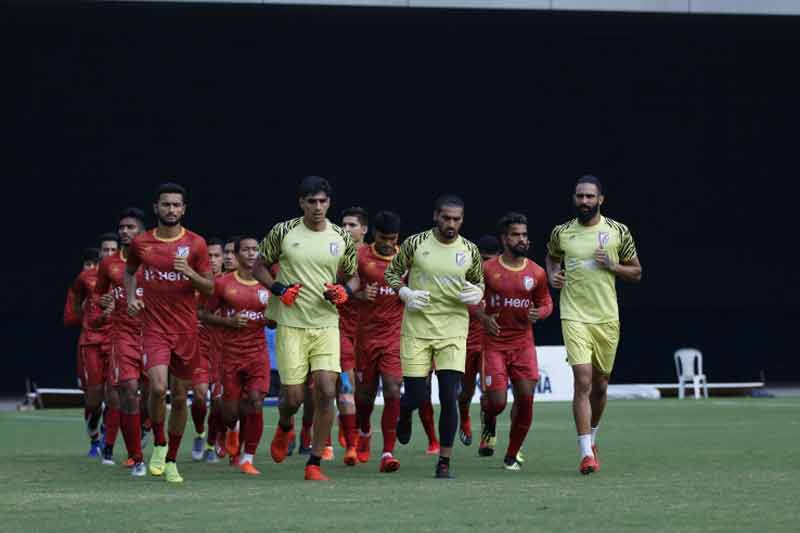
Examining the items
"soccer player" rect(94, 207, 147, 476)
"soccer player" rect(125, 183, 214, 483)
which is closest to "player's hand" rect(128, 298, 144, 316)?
"soccer player" rect(125, 183, 214, 483)

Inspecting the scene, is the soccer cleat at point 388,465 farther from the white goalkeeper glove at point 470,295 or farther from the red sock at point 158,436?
the red sock at point 158,436

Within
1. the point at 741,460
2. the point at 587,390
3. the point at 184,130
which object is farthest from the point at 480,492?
the point at 184,130

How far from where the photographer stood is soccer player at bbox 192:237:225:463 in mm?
14953

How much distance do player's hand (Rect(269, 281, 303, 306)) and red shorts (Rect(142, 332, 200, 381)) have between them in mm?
871

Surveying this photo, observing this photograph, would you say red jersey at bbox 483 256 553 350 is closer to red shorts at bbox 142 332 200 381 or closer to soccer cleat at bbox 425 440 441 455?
soccer cleat at bbox 425 440 441 455

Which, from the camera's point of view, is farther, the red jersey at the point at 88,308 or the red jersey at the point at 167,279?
the red jersey at the point at 88,308

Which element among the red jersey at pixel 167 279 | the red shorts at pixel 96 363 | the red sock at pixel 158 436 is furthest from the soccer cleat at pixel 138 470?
the red shorts at pixel 96 363

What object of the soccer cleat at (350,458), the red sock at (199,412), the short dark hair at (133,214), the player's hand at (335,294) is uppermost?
the short dark hair at (133,214)

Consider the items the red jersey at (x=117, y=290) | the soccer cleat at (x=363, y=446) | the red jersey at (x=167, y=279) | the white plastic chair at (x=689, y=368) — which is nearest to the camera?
the red jersey at (x=167, y=279)

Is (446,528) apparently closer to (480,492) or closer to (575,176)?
(480,492)

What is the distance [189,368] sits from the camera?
1302 cm

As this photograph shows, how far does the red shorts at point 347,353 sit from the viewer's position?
16.3m

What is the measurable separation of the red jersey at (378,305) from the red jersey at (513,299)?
0.94 meters

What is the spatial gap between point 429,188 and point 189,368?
20.2 m
